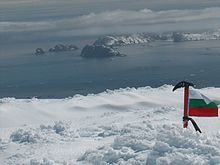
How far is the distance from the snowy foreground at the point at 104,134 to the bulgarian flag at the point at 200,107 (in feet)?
2.42

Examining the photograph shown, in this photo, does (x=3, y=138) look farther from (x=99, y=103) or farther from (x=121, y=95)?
(x=121, y=95)

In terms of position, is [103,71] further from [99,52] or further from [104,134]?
[104,134]

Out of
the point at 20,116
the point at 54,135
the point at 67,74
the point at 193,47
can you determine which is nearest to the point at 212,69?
the point at 67,74

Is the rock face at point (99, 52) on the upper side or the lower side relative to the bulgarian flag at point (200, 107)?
lower

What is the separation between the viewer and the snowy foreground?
16.5m

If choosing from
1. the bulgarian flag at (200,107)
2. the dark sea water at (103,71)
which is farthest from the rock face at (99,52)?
the bulgarian flag at (200,107)

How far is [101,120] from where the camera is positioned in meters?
24.5

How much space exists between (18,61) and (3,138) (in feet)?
213

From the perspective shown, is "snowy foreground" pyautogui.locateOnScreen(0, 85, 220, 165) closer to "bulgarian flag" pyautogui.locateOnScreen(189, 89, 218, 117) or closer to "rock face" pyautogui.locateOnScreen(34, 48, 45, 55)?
"bulgarian flag" pyautogui.locateOnScreen(189, 89, 218, 117)

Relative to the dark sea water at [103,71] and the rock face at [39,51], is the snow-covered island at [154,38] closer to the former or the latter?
the dark sea water at [103,71]

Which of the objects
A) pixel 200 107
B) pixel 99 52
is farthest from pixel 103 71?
pixel 200 107

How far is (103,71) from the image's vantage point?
68.8 meters

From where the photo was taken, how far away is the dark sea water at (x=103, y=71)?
5620cm

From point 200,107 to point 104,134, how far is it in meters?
5.01
